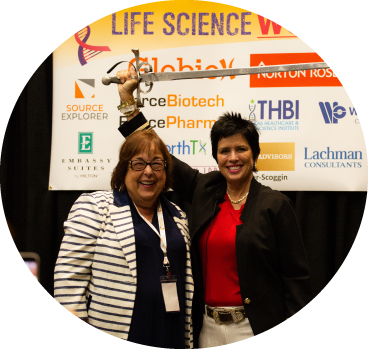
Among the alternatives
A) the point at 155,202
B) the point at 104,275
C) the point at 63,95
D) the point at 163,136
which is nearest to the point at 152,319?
the point at 104,275

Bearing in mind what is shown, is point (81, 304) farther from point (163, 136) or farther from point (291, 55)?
point (291, 55)

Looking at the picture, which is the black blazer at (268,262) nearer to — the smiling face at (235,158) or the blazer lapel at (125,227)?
the smiling face at (235,158)

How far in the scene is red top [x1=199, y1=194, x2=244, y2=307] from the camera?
1393mm

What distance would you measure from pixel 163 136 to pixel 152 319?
0.99 m

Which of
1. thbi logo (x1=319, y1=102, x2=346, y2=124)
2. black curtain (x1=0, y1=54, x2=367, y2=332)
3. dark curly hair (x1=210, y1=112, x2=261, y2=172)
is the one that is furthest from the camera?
black curtain (x1=0, y1=54, x2=367, y2=332)

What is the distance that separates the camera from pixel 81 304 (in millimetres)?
1271

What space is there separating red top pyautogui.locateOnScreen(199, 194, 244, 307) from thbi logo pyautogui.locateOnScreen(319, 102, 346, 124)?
81cm

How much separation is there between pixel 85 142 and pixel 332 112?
139cm

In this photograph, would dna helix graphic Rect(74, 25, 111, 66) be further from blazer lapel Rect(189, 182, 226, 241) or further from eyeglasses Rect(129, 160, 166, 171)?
blazer lapel Rect(189, 182, 226, 241)

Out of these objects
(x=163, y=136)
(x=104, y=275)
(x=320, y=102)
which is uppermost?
(x=320, y=102)

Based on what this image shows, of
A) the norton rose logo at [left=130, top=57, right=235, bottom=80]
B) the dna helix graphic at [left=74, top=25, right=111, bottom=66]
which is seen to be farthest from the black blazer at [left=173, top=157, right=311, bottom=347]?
the dna helix graphic at [left=74, top=25, right=111, bottom=66]

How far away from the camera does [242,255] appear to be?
1369 millimetres

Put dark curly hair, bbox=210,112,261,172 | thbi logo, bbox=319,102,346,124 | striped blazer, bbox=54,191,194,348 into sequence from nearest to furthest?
striped blazer, bbox=54,191,194,348
dark curly hair, bbox=210,112,261,172
thbi logo, bbox=319,102,346,124

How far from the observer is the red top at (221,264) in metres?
1.39
